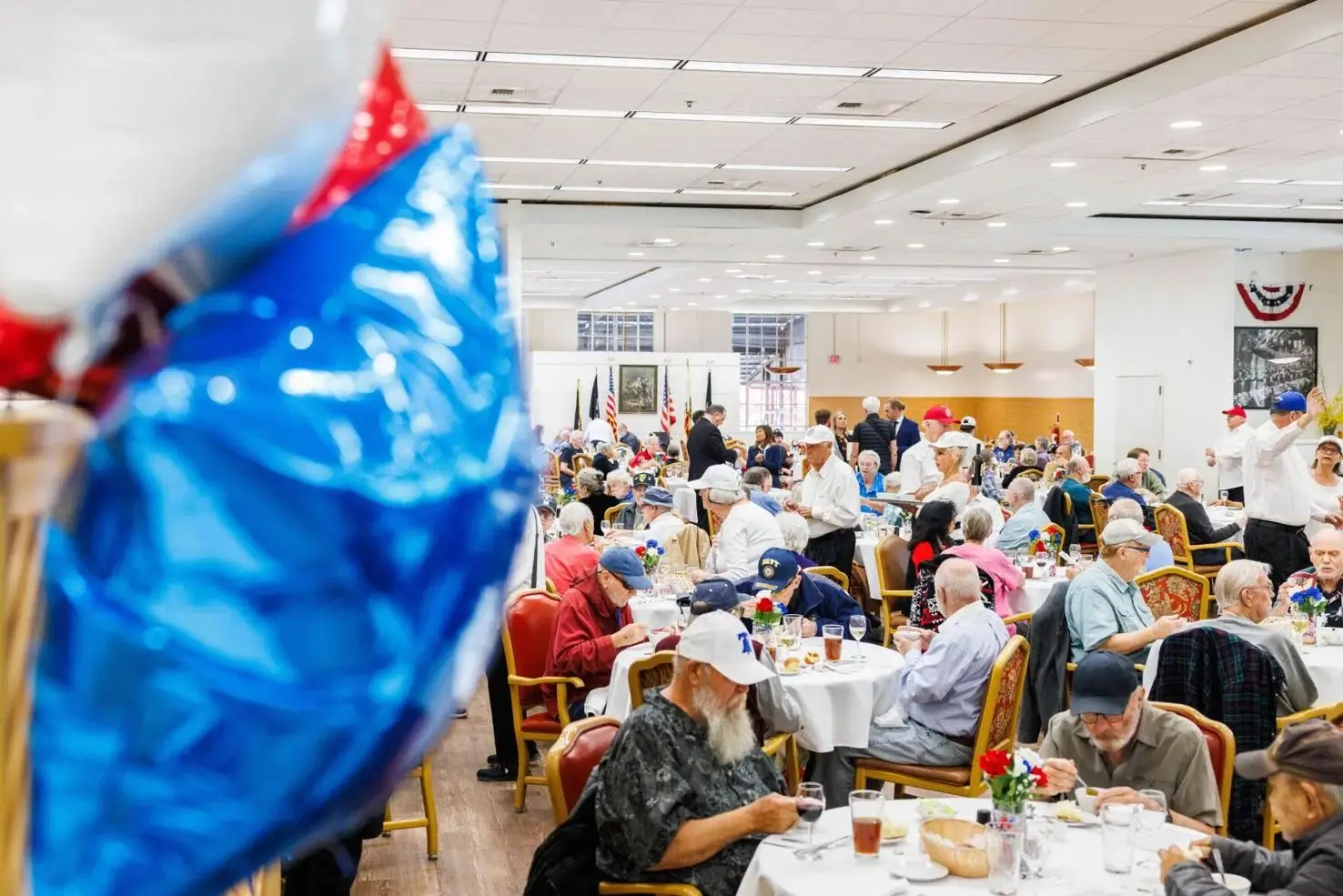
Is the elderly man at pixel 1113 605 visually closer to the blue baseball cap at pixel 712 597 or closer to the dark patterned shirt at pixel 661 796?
the blue baseball cap at pixel 712 597

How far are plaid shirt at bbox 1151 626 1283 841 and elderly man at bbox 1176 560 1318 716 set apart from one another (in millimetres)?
100

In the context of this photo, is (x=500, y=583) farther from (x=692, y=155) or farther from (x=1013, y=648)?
(x=692, y=155)

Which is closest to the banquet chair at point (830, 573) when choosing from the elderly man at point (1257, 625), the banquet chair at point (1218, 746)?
the elderly man at point (1257, 625)

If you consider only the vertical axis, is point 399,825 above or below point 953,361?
below

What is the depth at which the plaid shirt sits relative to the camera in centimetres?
506

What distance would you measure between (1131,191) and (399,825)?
10.0 metres

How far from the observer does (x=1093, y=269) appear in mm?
20062

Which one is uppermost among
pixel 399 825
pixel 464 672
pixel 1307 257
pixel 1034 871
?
pixel 1307 257

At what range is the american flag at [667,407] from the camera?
27.6 metres

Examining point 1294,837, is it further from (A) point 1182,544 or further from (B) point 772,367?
(B) point 772,367

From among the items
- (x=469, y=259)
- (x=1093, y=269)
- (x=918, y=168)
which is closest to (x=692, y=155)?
(x=918, y=168)

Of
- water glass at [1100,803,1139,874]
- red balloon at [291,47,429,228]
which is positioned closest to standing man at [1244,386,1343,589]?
water glass at [1100,803,1139,874]

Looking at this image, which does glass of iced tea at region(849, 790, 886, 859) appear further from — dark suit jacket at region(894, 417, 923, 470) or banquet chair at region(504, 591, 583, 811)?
dark suit jacket at region(894, 417, 923, 470)

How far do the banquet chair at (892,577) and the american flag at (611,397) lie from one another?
49.9 feet
